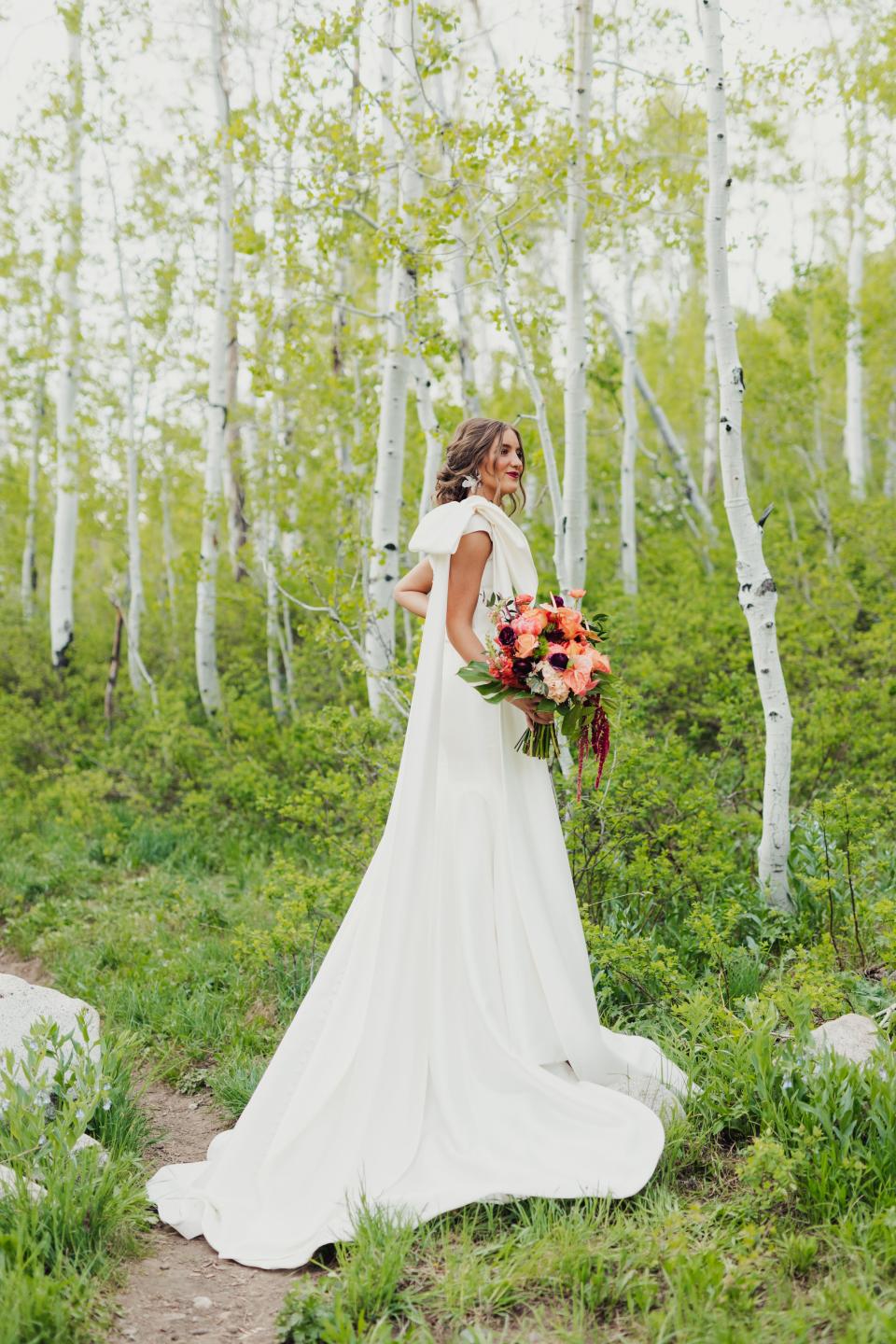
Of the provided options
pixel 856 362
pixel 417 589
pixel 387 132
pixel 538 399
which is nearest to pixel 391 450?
pixel 538 399

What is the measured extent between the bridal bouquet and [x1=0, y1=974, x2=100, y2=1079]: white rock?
6.68ft

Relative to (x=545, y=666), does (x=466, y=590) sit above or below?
above

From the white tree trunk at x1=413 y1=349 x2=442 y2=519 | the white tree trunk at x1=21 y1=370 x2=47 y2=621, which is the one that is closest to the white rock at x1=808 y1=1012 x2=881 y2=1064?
the white tree trunk at x1=413 y1=349 x2=442 y2=519

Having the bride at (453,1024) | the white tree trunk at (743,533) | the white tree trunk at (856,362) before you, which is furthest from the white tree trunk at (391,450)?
the white tree trunk at (856,362)

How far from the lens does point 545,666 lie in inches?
140

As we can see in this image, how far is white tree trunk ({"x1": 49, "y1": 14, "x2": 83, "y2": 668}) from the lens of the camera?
12.6 m

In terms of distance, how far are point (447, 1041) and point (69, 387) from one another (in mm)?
11563

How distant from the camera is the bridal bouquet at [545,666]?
11.7 ft

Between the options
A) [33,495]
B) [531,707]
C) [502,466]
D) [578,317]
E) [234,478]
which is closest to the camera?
[531,707]

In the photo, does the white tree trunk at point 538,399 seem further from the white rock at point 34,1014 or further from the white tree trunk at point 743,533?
the white rock at point 34,1014

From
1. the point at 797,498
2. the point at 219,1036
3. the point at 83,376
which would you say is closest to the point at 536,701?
the point at 219,1036

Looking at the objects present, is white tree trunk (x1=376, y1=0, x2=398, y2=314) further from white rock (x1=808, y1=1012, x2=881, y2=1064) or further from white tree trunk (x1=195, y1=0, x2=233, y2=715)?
white rock (x1=808, y1=1012, x2=881, y2=1064)

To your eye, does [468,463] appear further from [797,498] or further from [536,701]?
[797,498]

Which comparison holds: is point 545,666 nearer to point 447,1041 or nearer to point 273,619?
point 447,1041
